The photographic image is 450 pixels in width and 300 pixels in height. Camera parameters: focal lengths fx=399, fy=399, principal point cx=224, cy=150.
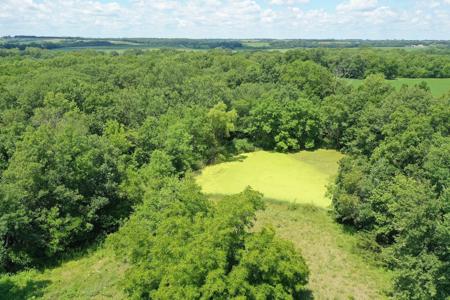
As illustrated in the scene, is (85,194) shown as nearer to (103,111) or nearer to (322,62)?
(103,111)

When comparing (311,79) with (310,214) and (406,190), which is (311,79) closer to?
(310,214)

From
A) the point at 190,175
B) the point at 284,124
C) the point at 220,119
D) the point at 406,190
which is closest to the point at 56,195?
the point at 190,175

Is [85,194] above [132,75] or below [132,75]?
below

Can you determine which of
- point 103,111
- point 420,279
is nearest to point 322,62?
point 103,111

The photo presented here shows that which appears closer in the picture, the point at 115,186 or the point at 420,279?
the point at 420,279

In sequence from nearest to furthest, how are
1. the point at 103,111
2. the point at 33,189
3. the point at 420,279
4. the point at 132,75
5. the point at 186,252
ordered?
the point at 186,252
the point at 420,279
the point at 33,189
the point at 103,111
the point at 132,75

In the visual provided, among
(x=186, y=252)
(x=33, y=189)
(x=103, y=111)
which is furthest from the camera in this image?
(x=103, y=111)

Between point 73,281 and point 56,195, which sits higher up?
point 56,195

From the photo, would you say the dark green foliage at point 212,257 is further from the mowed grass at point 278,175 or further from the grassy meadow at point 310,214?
the mowed grass at point 278,175
